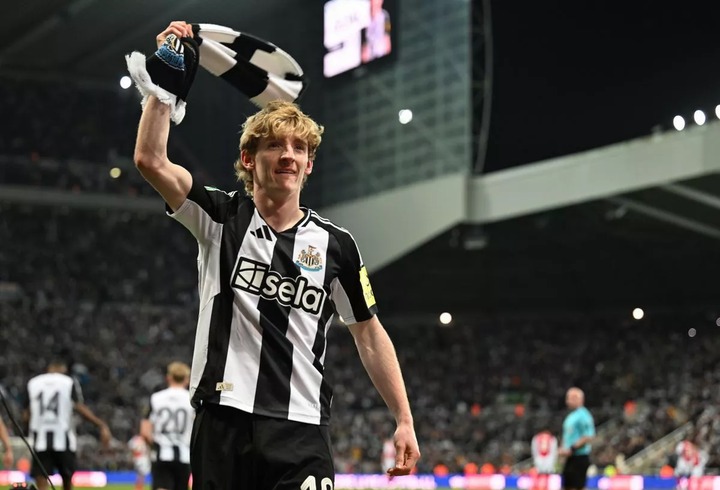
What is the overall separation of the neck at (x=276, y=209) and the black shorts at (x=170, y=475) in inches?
330

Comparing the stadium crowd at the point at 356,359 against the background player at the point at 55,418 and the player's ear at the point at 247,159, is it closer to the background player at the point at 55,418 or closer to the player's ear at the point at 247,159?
the background player at the point at 55,418

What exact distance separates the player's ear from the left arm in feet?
2.49

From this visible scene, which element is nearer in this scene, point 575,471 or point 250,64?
point 250,64

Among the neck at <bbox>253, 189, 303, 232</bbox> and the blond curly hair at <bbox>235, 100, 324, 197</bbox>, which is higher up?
the blond curly hair at <bbox>235, 100, 324, 197</bbox>

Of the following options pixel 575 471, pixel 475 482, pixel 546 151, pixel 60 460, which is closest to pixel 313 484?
pixel 60 460

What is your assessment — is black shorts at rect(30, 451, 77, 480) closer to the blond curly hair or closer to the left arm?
the left arm

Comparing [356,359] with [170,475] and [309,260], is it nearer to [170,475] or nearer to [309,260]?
[170,475]

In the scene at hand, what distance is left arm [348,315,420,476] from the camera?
4484mm

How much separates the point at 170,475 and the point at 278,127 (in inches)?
342

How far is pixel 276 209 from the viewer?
14.7 feet

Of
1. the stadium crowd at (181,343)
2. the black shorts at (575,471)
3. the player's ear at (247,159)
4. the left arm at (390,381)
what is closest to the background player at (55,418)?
the black shorts at (575,471)

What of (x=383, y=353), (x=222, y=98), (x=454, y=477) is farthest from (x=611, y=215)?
(x=383, y=353)

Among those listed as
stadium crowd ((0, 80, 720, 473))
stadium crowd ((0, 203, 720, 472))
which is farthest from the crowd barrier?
stadium crowd ((0, 203, 720, 472))

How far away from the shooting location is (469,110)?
32.5 meters
